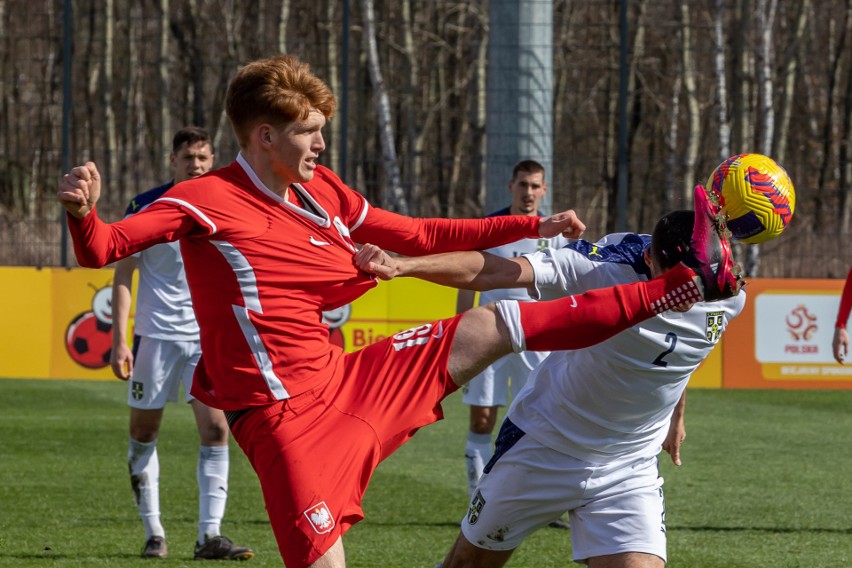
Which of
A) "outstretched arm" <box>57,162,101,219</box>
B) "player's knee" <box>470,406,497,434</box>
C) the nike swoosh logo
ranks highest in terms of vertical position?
"outstretched arm" <box>57,162,101,219</box>

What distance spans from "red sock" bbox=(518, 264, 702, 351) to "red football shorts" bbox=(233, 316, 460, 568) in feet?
1.15

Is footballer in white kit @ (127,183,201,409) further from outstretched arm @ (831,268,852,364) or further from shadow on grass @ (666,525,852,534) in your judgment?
outstretched arm @ (831,268,852,364)

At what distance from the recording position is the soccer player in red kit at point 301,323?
4.35 meters

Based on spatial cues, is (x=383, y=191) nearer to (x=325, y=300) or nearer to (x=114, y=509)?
(x=114, y=509)

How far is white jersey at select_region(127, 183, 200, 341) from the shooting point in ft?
25.4

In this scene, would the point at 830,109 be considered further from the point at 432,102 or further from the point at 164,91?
the point at 164,91

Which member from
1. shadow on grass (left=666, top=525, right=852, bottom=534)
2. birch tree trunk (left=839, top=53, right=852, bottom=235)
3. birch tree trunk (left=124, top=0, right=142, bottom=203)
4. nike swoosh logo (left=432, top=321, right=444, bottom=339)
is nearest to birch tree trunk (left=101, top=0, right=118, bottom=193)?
birch tree trunk (left=124, top=0, right=142, bottom=203)

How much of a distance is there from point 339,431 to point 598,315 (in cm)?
92

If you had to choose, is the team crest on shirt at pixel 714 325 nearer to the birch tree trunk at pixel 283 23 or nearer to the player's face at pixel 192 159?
the player's face at pixel 192 159

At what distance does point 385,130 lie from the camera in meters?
17.5

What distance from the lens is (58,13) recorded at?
667 inches

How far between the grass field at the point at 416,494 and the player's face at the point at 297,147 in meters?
3.20

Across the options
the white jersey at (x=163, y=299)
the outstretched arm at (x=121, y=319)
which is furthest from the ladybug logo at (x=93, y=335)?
the outstretched arm at (x=121, y=319)

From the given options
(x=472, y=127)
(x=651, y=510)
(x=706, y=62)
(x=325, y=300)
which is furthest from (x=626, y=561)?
(x=706, y=62)
